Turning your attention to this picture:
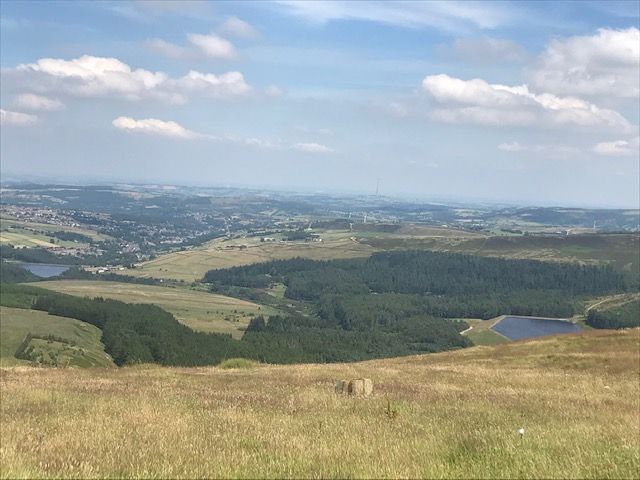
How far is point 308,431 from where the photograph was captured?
1103 centimetres

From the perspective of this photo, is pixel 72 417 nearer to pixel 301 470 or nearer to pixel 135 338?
pixel 301 470

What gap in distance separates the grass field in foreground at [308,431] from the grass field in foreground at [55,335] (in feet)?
299

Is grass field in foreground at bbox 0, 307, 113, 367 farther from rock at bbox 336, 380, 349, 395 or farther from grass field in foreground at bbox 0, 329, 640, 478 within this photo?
grass field in foreground at bbox 0, 329, 640, 478

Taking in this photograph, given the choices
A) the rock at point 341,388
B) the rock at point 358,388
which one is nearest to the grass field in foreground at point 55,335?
the rock at point 341,388

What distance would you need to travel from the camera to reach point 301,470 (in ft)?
24.9

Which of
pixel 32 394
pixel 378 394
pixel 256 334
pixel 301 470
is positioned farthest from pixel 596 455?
pixel 256 334

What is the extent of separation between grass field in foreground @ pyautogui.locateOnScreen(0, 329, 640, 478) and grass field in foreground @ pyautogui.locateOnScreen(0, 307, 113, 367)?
91.1 m

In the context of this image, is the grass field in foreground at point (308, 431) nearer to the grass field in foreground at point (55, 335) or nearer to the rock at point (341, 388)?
the rock at point (341, 388)

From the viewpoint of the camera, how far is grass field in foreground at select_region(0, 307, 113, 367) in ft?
355

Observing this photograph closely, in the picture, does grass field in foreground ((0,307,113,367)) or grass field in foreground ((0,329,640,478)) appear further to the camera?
grass field in foreground ((0,307,113,367))

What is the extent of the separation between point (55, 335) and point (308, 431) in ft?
425

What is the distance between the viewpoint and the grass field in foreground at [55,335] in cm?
10831

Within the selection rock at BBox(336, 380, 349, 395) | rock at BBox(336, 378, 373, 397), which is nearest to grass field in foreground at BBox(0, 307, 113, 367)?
rock at BBox(336, 380, 349, 395)

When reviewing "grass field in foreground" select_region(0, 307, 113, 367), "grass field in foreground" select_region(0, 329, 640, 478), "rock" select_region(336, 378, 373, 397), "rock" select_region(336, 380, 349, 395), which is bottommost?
"grass field in foreground" select_region(0, 307, 113, 367)
